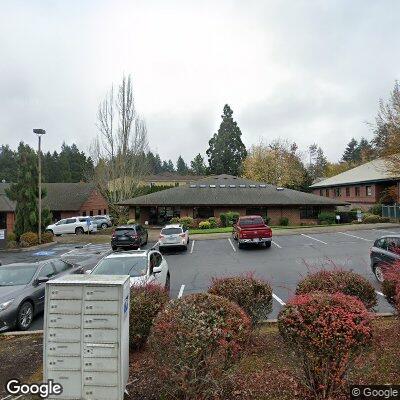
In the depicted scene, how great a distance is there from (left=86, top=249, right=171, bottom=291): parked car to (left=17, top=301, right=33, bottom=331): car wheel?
1.75m

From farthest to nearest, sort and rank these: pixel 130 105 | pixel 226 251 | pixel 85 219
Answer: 1. pixel 130 105
2. pixel 85 219
3. pixel 226 251

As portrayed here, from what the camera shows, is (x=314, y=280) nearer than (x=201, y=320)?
No

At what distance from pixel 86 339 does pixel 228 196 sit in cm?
3496

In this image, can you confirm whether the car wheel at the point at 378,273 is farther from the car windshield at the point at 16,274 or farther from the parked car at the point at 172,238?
the parked car at the point at 172,238

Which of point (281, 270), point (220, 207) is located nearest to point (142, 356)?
point (281, 270)

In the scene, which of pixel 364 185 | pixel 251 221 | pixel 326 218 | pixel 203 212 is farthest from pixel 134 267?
pixel 364 185

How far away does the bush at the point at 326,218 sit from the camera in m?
36.0

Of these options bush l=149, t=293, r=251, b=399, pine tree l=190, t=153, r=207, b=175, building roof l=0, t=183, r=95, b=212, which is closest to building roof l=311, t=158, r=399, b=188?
building roof l=0, t=183, r=95, b=212

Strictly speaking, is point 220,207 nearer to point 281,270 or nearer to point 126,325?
point 281,270

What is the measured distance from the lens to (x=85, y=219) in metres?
36.6

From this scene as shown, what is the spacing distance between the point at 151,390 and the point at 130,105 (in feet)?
136

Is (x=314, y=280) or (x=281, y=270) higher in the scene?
(x=314, y=280)

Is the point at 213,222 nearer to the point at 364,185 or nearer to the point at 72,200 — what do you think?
the point at 72,200

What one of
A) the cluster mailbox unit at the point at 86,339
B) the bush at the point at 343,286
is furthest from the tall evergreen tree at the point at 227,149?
the cluster mailbox unit at the point at 86,339
